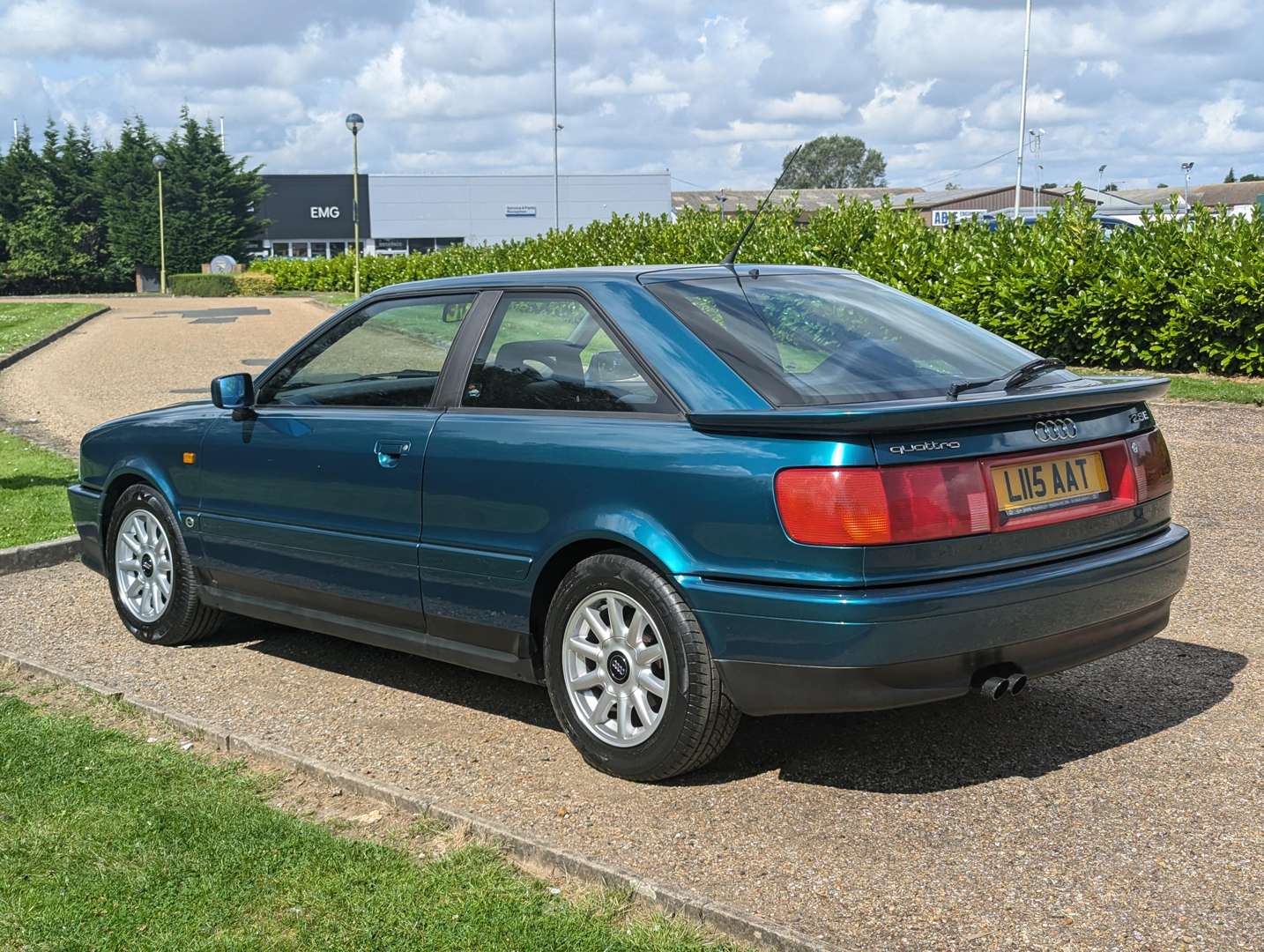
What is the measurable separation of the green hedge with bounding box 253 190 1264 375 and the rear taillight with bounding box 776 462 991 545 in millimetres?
10878

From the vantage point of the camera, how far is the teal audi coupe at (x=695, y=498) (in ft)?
12.8

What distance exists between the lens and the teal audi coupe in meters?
3.91

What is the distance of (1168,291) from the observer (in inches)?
563

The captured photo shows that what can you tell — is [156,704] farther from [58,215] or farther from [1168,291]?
[58,215]

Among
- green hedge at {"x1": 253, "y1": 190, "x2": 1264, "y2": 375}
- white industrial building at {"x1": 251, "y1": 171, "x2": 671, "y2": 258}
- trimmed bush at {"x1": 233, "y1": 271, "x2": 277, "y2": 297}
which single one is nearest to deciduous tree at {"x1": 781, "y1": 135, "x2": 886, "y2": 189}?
white industrial building at {"x1": 251, "y1": 171, "x2": 671, "y2": 258}

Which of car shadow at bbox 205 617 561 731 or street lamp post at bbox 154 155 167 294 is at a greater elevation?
street lamp post at bbox 154 155 167 294

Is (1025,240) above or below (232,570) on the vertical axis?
above

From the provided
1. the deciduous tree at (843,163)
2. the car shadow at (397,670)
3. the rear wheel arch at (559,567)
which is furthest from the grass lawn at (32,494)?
the deciduous tree at (843,163)

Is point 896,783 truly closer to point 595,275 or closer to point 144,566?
point 595,275

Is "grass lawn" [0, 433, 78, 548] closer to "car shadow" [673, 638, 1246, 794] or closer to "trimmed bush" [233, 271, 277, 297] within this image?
"car shadow" [673, 638, 1246, 794]

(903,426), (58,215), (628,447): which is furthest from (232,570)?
(58,215)

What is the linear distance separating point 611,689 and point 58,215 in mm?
65074

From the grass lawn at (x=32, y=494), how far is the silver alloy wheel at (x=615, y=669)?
4985 mm

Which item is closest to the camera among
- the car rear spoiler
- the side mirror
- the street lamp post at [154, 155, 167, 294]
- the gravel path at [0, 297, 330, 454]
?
the car rear spoiler
